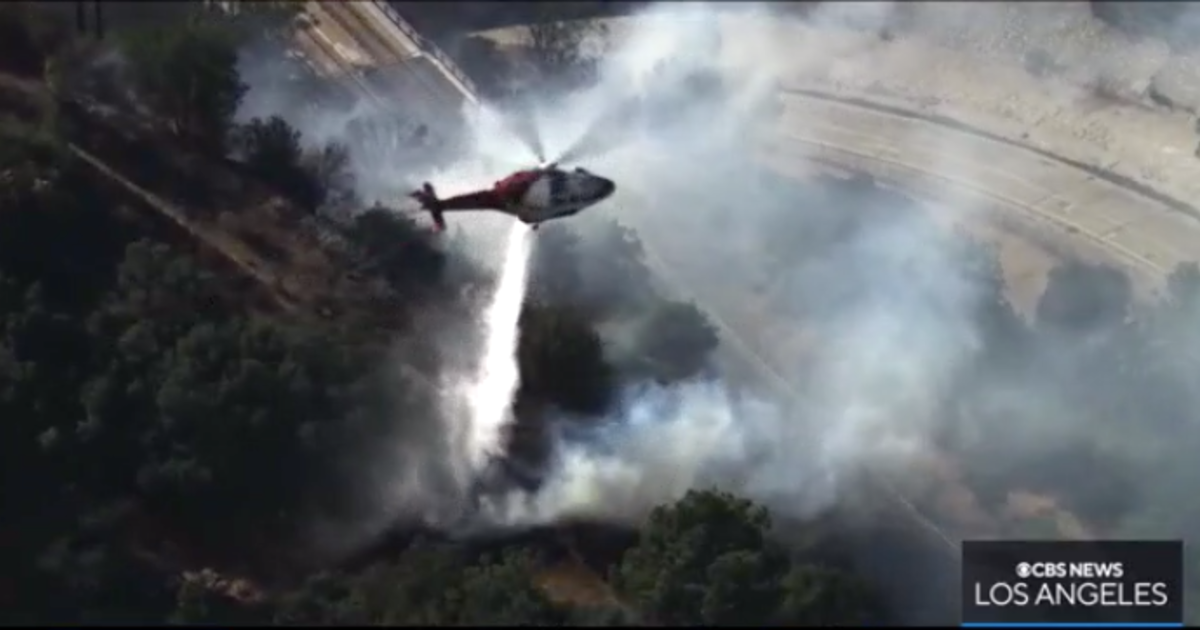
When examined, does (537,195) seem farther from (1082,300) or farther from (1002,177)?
(1002,177)

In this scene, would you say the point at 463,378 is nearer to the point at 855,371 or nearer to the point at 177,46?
the point at 855,371

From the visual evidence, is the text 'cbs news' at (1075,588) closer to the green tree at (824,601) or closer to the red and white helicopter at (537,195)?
the green tree at (824,601)

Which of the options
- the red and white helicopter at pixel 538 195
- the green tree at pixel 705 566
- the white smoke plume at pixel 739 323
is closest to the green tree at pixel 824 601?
the green tree at pixel 705 566

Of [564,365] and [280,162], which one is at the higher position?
[280,162]

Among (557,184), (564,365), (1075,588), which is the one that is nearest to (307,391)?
(564,365)

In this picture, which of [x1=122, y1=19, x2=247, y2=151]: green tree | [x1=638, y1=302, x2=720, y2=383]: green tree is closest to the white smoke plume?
[x1=638, y1=302, x2=720, y2=383]: green tree

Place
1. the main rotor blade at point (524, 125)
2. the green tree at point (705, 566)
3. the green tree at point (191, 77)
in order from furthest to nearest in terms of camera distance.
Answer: the main rotor blade at point (524, 125), the green tree at point (191, 77), the green tree at point (705, 566)

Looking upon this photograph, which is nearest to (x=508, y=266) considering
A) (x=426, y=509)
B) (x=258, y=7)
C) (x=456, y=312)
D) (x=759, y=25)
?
(x=456, y=312)
